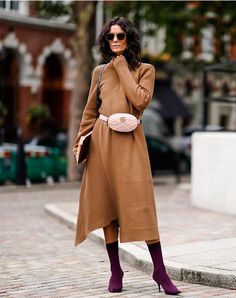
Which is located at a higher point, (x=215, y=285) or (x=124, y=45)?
(x=124, y=45)

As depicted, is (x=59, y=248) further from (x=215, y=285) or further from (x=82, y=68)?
(x=82, y=68)

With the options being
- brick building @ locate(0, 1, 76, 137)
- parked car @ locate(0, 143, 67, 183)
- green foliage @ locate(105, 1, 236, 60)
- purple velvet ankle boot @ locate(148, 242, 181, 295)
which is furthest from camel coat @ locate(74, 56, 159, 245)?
brick building @ locate(0, 1, 76, 137)

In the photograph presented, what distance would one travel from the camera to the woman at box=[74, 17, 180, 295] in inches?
215

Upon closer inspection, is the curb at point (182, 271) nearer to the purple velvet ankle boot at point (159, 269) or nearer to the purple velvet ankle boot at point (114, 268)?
the purple velvet ankle boot at point (159, 269)

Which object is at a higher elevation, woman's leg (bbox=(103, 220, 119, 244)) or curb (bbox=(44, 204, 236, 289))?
woman's leg (bbox=(103, 220, 119, 244))

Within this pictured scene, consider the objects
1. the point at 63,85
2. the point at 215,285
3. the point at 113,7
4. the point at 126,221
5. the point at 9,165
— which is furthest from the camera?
the point at 63,85

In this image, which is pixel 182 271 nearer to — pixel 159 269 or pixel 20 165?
pixel 159 269

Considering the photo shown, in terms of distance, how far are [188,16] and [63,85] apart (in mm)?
9311

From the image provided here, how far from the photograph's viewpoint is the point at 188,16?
20.2 metres

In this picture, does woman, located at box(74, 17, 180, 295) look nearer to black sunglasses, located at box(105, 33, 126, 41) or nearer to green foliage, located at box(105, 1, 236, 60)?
black sunglasses, located at box(105, 33, 126, 41)

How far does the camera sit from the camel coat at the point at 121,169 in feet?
17.9

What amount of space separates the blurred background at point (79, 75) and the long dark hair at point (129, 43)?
6622 mm

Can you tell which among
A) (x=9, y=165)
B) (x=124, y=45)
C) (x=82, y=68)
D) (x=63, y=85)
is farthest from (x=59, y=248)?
(x=63, y=85)

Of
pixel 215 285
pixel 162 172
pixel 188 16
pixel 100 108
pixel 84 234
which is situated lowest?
pixel 162 172
